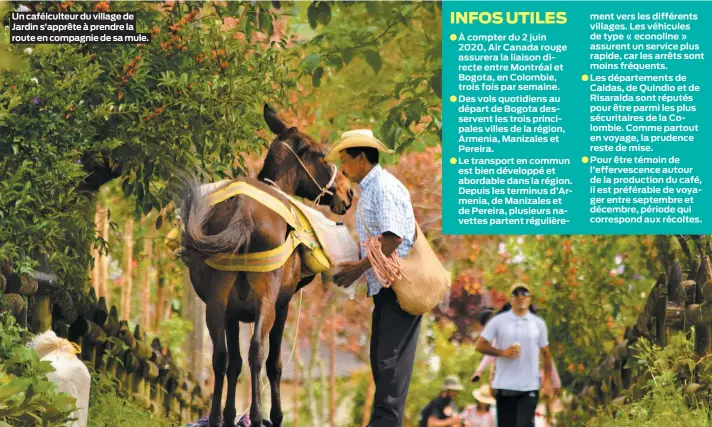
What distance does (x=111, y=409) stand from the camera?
10.5 m

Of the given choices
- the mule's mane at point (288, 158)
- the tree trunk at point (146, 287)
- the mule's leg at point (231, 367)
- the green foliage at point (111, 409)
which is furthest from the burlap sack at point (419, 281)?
the tree trunk at point (146, 287)

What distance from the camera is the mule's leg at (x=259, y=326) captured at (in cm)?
827

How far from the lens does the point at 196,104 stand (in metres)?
10.1

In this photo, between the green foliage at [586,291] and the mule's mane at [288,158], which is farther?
the green foliage at [586,291]

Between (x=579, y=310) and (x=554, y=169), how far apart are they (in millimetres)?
2816

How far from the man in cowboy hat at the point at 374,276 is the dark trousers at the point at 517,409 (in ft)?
6.42

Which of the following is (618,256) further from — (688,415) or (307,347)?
(307,347)

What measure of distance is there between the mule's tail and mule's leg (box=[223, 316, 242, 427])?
2.51ft

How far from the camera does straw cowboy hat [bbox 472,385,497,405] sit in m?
12.0

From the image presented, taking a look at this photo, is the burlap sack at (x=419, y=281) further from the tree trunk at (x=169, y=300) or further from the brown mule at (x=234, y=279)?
the tree trunk at (x=169, y=300)

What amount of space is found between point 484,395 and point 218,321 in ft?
15.4

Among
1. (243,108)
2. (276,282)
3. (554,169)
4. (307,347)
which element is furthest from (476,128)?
(307,347)

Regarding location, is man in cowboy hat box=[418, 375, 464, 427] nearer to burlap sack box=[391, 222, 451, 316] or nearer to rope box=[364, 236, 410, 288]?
burlap sack box=[391, 222, 451, 316]

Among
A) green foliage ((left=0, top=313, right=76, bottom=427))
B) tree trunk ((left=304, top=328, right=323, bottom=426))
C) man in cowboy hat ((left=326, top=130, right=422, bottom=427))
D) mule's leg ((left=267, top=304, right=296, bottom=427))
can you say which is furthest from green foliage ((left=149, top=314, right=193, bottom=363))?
man in cowboy hat ((left=326, top=130, right=422, bottom=427))
